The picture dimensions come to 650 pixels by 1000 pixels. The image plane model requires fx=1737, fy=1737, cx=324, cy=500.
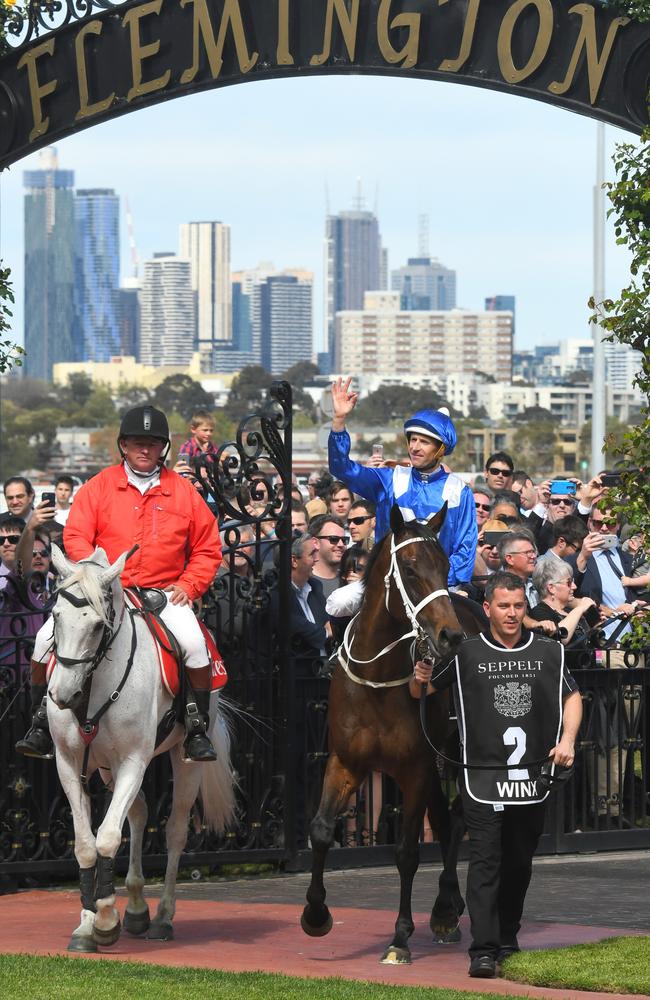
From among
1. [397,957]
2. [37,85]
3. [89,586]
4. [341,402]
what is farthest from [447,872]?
[37,85]

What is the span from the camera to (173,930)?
8.74 metres

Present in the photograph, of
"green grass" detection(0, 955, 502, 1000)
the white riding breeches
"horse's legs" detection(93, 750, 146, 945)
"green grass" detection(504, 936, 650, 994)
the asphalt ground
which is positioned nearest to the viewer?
"green grass" detection(0, 955, 502, 1000)

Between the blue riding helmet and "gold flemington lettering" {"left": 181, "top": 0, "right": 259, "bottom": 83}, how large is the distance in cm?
261

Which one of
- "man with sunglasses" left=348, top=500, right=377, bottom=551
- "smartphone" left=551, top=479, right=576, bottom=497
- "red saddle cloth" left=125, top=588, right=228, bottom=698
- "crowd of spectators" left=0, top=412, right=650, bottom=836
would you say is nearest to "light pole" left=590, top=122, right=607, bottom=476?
"smartphone" left=551, top=479, right=576, bottom=497

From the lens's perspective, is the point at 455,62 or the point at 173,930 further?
A: the point at 455,62

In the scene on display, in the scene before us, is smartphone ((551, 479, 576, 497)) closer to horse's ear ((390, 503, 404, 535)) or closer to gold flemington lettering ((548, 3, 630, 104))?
gold flemington lettering ((548, 3, 630, 104))

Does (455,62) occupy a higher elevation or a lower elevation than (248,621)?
higher

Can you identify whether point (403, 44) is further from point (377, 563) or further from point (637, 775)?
point (637, 775)

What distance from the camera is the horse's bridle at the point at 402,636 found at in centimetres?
782

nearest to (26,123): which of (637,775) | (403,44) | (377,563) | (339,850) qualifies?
(403,44)

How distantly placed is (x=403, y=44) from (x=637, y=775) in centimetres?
504

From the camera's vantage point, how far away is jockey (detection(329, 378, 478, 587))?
905 centimetres

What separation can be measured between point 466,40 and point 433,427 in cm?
264

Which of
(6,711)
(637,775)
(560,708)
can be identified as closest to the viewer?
(560,708)
